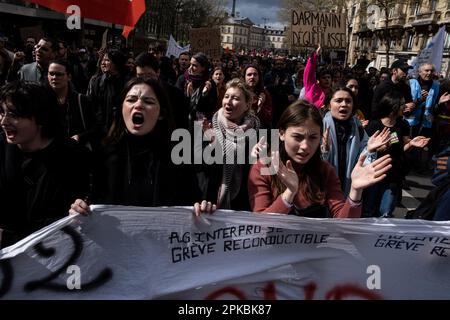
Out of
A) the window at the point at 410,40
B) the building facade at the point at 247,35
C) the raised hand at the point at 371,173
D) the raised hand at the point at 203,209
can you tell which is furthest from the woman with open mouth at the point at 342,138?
the building facade at the point at 247,35

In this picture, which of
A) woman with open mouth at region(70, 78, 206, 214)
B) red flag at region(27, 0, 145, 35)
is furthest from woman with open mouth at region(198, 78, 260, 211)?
red flag at region(27, 0, 145, 35)

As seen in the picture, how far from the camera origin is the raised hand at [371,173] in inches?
78.0

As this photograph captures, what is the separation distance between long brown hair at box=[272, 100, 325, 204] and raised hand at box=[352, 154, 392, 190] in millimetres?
283

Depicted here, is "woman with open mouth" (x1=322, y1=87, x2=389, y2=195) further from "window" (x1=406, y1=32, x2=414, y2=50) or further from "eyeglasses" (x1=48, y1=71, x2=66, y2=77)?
"window" (x1=406, y1=32, x2=414, y2=50)

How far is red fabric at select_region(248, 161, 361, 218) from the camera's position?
2.14m

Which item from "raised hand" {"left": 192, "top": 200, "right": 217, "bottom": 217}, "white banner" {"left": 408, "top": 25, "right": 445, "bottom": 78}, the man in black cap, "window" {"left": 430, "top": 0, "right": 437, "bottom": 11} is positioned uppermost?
"window" {"left": 430, "top": 0, "right": 437, "bottom": 11}

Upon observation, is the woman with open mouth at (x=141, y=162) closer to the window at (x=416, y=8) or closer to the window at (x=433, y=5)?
the window at (x=433, y=5)

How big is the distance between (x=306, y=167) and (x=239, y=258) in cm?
70

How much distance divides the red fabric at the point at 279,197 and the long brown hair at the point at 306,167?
0.03 meters
